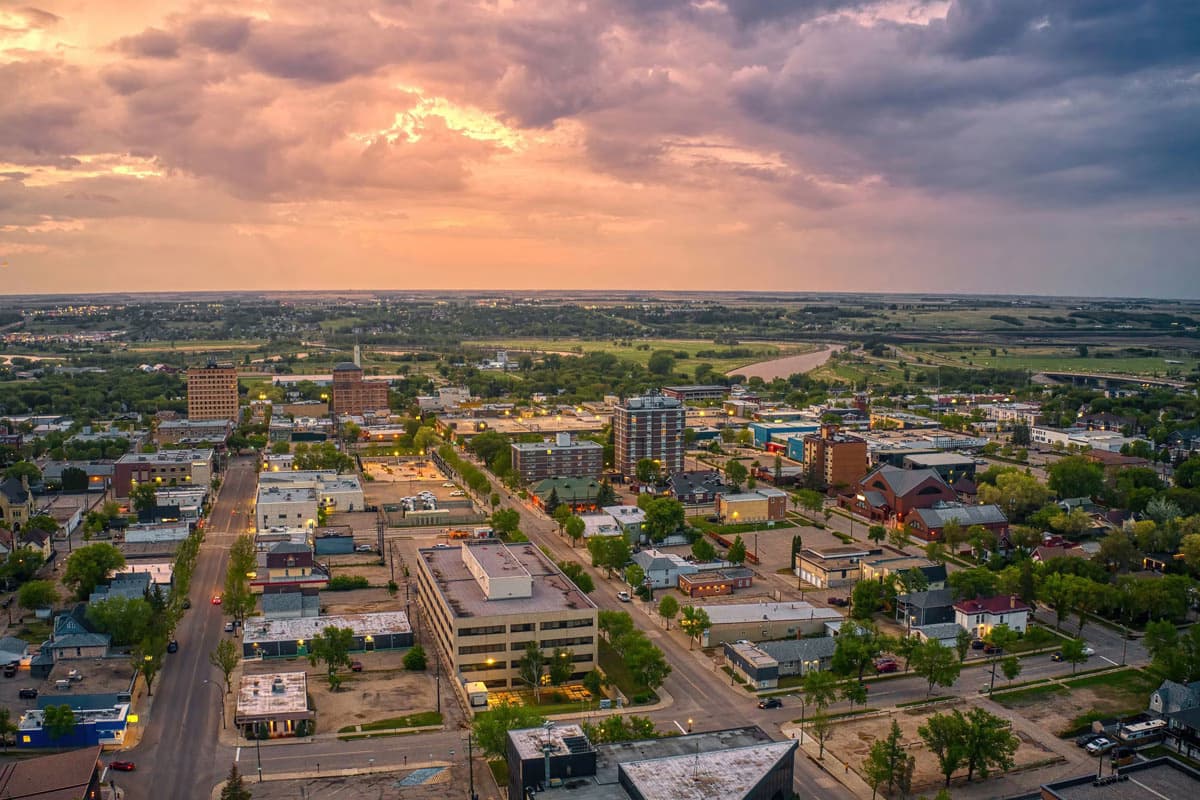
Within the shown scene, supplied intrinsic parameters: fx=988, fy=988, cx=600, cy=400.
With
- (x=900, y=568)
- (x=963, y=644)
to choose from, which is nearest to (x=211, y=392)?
(x=900, y=568)

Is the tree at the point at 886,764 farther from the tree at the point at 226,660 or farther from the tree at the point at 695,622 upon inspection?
the tree at the point at 226,660

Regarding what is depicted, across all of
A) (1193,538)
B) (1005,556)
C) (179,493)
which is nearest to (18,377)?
(179,493)

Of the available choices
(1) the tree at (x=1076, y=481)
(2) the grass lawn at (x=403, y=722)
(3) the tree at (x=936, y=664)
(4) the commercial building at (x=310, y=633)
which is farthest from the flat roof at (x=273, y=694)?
(1) the tree at (x=1076, y=481)

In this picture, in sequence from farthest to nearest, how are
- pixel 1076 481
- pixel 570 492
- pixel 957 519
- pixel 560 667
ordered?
pixel 570 492
pixel 1076 481
pixel 957 519
pixel 560 667

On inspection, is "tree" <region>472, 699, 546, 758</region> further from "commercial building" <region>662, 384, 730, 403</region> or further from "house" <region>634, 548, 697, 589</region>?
"commercial building" <region>662, 384, 730, 403</region>

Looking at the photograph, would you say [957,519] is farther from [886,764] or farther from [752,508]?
[886,764]

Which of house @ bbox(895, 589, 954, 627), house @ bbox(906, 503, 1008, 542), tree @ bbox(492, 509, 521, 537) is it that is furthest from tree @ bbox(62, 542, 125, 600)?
house @ bbox(906, 503, 1008, 542)
